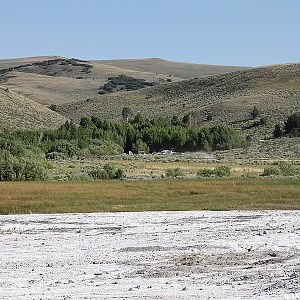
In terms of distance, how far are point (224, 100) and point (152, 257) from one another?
358ft

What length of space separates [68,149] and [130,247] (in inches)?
2013

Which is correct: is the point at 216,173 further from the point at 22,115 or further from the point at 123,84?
the point at 123,84

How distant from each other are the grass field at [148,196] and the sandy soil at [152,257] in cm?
317

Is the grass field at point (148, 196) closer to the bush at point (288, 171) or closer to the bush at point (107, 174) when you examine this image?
the bush at point (107, 174)

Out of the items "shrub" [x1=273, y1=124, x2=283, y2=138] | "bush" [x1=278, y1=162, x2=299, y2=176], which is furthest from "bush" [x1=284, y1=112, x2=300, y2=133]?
"bush" [x1=278, y1=162, x2=299, y2=176]

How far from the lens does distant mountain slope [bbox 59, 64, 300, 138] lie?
361 ft

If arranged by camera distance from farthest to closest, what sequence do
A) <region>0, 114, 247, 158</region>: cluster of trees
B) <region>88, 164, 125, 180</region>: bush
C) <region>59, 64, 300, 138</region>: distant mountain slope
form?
<region>59, 64, 300, 138</region>: distant mountain slope, <region>0, 114, 247, 158</region>: cluster of trees, <region>88, 164, 125, 180</region>: bush

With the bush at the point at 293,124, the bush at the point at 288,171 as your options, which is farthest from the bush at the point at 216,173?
the bush at the point at 293,124

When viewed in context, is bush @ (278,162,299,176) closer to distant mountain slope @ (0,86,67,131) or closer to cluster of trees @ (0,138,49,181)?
cluster of trees @ (0,138,49,181)

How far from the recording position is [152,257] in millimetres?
17641

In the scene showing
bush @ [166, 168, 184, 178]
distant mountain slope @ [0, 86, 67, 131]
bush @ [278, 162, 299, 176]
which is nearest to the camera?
bush @ [166, 168, 184, 178]

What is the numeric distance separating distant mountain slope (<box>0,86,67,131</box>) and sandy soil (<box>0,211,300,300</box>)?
55266 mm

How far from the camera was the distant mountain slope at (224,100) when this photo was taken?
110m

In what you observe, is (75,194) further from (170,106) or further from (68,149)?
(170,106)
